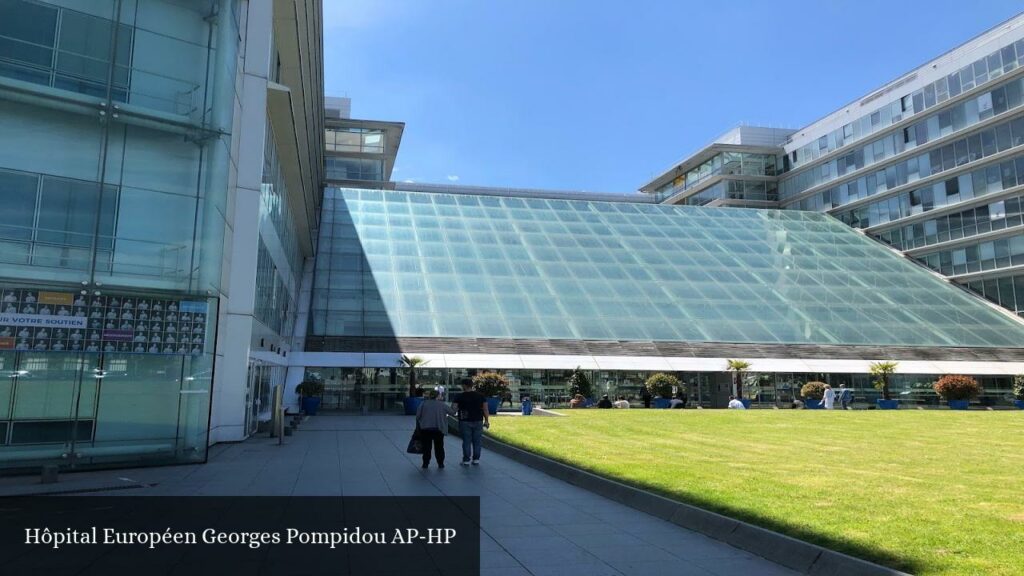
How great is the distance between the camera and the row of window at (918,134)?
149ft

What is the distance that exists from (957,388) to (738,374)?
1032 centimetres

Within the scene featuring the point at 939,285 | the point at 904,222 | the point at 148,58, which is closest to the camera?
the point at 148,58

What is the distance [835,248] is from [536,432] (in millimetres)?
39728

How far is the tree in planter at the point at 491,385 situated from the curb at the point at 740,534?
1567 cm

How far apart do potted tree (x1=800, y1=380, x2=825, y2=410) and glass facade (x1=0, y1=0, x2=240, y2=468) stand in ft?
89.5

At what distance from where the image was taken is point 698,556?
21.3 ft

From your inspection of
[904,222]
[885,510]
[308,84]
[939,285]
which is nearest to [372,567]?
[885,510]

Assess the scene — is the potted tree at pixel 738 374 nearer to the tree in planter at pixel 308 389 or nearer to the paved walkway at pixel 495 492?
the paved walkway at pixel 495 492

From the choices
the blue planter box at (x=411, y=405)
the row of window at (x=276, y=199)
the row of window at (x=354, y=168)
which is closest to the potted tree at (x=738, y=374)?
the blue planter box at (x=411, y=405)

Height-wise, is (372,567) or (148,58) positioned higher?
(148,58)

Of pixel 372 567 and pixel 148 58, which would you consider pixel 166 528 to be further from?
pixel 148 58

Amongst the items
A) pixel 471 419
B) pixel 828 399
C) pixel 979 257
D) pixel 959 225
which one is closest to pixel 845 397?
pixel 828 399

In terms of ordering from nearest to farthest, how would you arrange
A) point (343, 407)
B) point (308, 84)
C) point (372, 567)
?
point (372, 567)
point (308, 84)
point (343, 407)

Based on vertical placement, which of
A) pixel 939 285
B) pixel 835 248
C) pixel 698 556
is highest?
pixel 835 248
